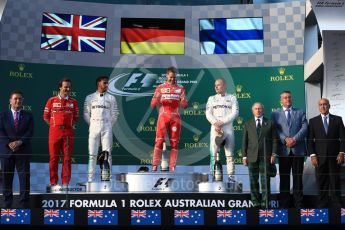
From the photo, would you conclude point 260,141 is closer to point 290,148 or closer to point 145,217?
point 290,148

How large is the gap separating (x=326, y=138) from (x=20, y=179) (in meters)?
3.27

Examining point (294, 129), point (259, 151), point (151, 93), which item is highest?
point (151, 93)

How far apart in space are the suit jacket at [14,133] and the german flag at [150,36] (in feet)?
12.5

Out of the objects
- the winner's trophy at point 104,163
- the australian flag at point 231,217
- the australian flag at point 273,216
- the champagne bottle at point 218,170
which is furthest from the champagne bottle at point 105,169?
the australian flag at point 273,216

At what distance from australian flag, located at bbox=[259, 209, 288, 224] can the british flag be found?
5.03 meters

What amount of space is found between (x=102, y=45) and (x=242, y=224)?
16.6 ft

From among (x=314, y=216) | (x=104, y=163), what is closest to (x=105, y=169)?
(x=104, y=163)

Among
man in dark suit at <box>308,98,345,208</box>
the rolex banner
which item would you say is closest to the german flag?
the rolex banner

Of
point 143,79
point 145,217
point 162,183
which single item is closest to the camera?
point 145,217

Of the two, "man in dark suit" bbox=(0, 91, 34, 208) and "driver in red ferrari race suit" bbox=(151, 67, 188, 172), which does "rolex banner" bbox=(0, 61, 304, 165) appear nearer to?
"driver in red ferrari race suit" bbox=(151, 67, 188, 172)

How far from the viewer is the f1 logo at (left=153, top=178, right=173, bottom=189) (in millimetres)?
7934

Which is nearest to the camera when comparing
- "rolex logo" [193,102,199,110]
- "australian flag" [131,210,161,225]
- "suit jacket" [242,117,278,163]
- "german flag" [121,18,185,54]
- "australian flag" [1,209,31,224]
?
"australian flag" [1,209,31,224]

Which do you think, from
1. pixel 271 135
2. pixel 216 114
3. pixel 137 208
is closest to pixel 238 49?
pixel 216 114

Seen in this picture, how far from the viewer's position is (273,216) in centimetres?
704
